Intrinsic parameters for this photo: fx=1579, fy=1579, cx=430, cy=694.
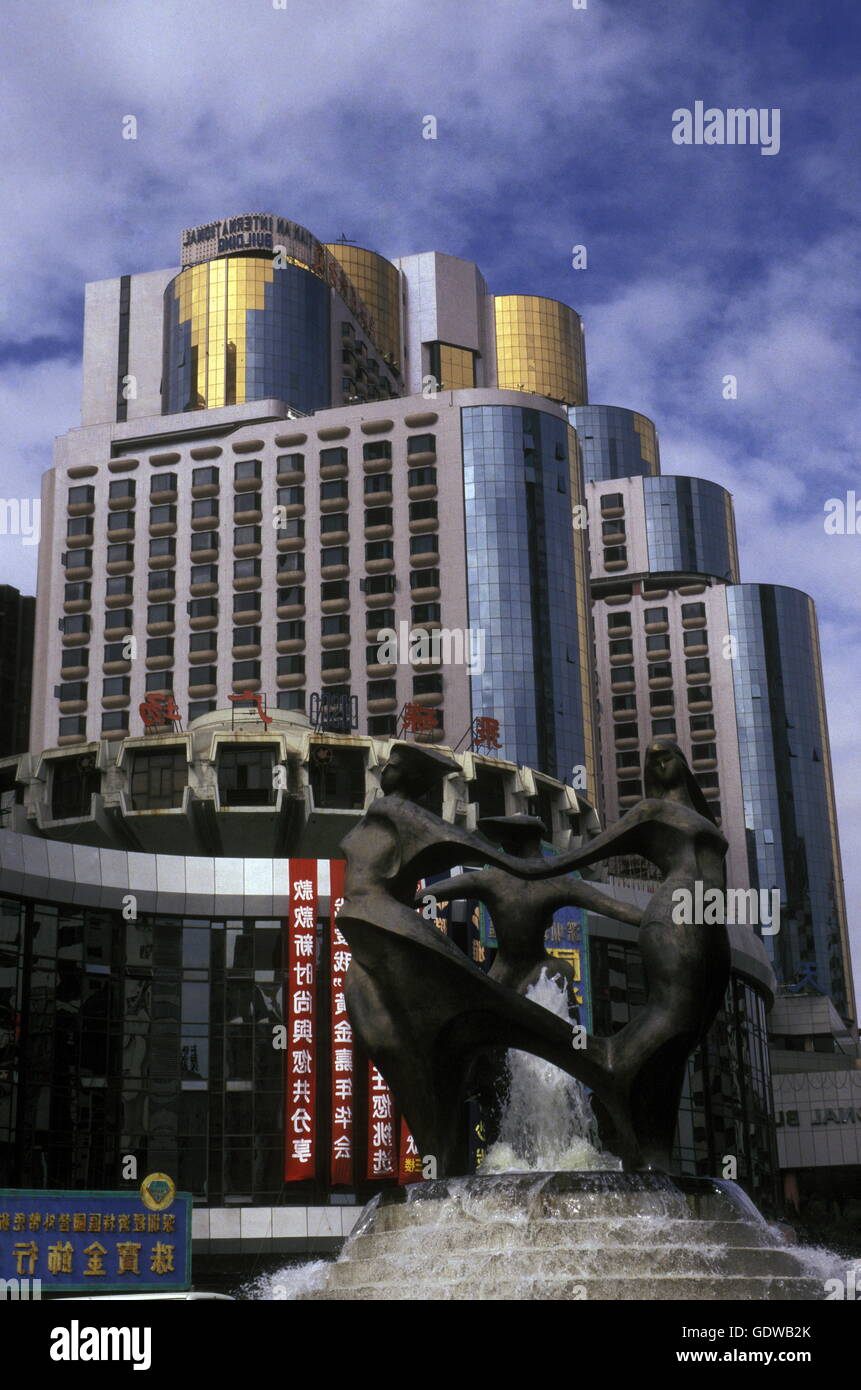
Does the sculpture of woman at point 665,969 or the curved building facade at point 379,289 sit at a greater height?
the curved building facade at point 379,289

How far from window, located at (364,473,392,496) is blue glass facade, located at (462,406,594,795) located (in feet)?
16.3

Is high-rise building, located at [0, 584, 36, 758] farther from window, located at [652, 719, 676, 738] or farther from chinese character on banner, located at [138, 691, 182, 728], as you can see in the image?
window, located at [652, 719, 676, 738]

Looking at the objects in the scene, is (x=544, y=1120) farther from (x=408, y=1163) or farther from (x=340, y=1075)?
(x=340, y=1075)

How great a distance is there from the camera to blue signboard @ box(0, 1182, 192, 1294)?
32.9 metres

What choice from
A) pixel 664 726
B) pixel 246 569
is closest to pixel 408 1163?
pixel 246 569

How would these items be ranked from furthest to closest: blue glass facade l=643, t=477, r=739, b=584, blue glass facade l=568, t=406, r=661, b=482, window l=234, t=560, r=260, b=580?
1. blue glass facade l=568, t=406, r=661, b=482
2. blue glass facade l=643, t=477, r=739, b=584
3. window l=234, t=560, r=260, b=580

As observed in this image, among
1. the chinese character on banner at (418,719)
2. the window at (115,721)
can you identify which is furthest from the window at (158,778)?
the window at (115,721)

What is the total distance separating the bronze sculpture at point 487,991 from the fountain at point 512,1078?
0.02m

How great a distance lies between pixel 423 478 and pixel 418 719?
19.5 metres

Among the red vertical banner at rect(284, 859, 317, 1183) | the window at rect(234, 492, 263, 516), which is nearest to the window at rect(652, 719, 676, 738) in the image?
the window at rect(234, 492, 263, 516)

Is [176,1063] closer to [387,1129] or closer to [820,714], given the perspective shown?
[387,1129]

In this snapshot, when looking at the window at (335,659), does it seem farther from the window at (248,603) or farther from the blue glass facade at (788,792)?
the blue glass facade at (788,792)

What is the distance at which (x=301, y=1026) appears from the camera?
48.5m

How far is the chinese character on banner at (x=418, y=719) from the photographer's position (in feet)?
264
